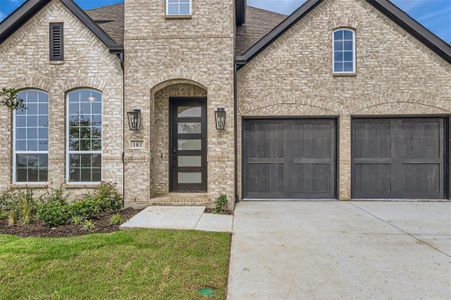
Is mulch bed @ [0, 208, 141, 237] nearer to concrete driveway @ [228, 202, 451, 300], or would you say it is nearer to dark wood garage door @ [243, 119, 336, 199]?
concrete driveway @ [228, 202, 451, 300]

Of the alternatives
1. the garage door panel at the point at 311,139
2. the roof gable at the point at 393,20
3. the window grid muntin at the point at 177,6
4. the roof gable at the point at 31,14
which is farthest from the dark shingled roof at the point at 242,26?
the garage door panel at the point at 311,139

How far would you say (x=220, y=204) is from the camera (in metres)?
6.66

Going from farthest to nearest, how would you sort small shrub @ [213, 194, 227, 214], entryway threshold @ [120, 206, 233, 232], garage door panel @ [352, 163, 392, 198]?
1. garage door panel @ [352, 163, 392, 198]
2. small shrub @ [213, 194, 227, 214]
3. entryway threshold @ [120, 206, 233, 232]

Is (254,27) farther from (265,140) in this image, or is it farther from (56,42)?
(56,42)

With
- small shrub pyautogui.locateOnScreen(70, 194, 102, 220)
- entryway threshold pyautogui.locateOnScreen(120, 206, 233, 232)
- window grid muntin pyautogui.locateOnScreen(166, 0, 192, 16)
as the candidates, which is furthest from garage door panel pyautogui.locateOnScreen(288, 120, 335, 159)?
small shrub pyautogui.locateOnScreen(70, 194, 102, 220)

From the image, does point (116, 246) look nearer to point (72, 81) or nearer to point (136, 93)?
point (136, 93)

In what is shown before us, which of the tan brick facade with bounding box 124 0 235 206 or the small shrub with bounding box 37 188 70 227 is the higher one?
the tan brick facade with bounding box 124 0 235 206

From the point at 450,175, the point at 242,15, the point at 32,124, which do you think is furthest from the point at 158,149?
the point at 450,175

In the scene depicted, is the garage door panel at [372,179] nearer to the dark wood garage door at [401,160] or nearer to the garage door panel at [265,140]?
the dark wood garage door at [401,160]

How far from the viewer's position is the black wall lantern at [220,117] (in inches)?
266

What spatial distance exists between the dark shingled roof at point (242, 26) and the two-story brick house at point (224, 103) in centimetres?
36

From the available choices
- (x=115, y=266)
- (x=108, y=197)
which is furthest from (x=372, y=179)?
(x=108, y=197)

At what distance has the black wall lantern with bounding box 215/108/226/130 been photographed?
22.2 ft

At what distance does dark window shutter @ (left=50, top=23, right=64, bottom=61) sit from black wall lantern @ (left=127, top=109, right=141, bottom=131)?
9.01 ft
